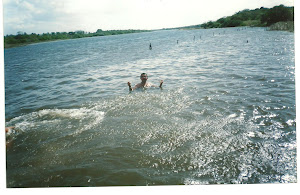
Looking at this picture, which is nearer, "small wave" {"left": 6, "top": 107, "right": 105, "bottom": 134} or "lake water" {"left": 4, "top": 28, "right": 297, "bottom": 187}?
"lake water" {"left": 4, "top": 28, "right": 297, "bottom": 187}

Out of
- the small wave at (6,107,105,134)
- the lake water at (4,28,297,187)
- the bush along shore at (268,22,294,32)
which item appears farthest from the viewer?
the bush along shore at (268,22,294,32)

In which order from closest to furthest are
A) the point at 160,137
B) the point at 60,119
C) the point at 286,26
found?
the point at 160,137 → the point at 60,119 → the point at 286,26

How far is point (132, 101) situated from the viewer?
7676 mm

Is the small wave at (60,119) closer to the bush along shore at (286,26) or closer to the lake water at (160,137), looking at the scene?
the lake water at (160,137)

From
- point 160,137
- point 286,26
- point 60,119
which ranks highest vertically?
point 286,26

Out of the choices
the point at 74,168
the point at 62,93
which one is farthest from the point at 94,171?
the point at 62,93

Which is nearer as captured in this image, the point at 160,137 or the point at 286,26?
the point at 160,137

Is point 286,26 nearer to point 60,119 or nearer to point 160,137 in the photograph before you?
point 160,137

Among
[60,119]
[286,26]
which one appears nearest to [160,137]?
[60,119]

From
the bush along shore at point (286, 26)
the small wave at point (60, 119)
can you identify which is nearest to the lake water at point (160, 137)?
the small wave at point (60, 119)

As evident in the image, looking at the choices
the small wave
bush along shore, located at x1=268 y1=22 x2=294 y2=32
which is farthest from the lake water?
bush along shore, located at x1=268 y1=22 x2=294 y2=32

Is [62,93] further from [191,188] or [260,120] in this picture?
[260,120]

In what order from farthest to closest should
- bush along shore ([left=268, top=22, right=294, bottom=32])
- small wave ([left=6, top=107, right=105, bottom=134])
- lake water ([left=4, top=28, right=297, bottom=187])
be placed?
bush along shore ([left=268, top=22, right=294, bottom=32]), small wave ([left=6, top=107, right=105, bottom=134]), lake water ([left=4, top=28, right=297, bottom=187])

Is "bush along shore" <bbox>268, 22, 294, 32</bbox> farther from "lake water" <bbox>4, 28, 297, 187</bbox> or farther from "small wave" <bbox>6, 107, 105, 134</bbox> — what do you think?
"small wave" <bbox>6, 107, 105, 134</bbox>
